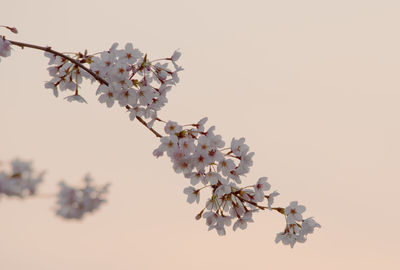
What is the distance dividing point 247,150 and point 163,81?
131 centimetres

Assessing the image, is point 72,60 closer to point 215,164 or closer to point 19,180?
point 215,164

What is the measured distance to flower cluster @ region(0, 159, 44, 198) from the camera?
51.6ft

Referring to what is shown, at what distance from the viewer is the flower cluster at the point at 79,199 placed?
18922mm

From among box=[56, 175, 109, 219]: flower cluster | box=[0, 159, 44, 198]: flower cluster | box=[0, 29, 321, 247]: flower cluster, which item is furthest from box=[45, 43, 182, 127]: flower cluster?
box=[56, 175, 109, 219]: flower cluster

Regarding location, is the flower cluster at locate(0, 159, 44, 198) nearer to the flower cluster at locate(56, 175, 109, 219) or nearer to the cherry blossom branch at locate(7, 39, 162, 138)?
the flower cluster at locate(56, 175, 109, 219)

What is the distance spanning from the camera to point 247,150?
229 inches

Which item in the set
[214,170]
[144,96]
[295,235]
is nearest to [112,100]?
[144,96]

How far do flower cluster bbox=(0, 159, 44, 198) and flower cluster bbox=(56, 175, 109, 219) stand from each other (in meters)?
0.91

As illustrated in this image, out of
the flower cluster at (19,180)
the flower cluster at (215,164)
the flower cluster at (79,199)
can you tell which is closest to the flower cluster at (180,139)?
the flower cluster at (215,164)

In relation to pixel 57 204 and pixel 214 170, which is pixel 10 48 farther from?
pixel 57 204

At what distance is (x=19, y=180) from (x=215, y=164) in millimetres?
11255

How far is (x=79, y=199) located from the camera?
63.1ft

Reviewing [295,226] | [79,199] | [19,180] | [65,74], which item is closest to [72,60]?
[65,74]

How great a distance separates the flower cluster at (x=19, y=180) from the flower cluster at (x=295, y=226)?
1109 centimetres
